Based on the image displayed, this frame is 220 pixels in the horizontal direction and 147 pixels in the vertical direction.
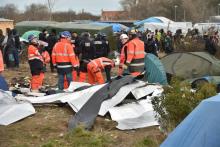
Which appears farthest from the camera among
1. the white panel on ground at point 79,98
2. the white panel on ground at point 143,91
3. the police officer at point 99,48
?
the police officer at point 99,48

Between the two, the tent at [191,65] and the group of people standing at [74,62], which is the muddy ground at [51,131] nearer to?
the group of people standing at [74,62]

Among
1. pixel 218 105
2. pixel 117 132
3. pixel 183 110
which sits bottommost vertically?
pixel 117 132

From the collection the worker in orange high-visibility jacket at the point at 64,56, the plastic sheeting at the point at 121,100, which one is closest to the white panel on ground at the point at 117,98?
the plastic sheeting at the point at 121,100

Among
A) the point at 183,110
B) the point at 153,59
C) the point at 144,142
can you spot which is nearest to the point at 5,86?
the point at 153,59

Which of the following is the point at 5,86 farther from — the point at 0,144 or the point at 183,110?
the point at 183,110

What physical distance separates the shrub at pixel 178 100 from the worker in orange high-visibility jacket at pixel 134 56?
546 centimetres

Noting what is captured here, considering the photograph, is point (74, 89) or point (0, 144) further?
point (74, 89)

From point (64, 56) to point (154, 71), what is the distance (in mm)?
2239

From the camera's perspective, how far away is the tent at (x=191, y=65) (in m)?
13.3

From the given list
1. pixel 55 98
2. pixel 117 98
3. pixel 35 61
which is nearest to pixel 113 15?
pixel 35 61

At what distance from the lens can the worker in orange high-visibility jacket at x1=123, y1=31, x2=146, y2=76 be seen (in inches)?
479

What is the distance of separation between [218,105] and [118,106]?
590 centimetres

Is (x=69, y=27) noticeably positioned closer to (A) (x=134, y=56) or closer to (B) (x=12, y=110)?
(A) (x=134, y=56)

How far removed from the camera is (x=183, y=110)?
633 centimetres
